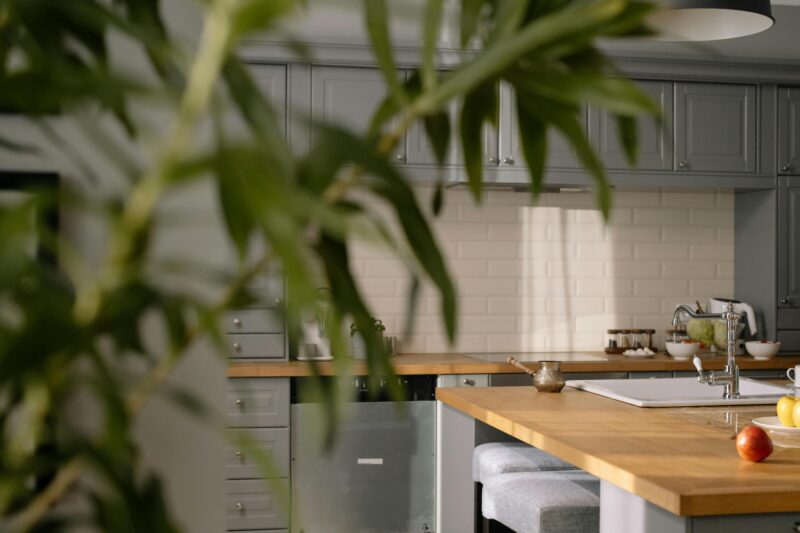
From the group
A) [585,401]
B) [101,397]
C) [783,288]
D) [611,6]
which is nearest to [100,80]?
[101,397]

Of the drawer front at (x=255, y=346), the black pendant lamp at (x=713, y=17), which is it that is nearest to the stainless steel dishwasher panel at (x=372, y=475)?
the drawer front at (x=255, y=346)

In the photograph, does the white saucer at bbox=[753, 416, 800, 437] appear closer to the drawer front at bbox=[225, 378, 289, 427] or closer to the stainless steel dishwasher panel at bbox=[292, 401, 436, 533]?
the stainless steel dishwasher panel at bbox=[292, 401, 436, 533]

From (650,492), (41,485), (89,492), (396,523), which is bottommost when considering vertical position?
(396,523)

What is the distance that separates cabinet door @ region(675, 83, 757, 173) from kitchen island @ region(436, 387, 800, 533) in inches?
96.2

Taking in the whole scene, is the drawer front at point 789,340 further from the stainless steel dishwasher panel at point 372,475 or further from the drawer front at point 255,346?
the drawer front at point 255,346

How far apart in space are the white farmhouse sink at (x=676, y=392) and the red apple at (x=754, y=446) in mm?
908

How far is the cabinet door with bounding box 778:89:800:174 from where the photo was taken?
529 centimetres

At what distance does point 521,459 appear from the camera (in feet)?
11.1

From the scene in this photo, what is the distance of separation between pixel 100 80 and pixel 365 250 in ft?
15.5

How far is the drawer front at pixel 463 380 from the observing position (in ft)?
15.3

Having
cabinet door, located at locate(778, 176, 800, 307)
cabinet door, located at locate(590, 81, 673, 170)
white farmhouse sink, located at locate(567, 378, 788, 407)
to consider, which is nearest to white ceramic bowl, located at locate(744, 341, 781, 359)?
cabinet door, located at locate(778, 176, 800, 307)

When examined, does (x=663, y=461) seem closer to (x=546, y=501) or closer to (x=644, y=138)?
(x=546, y=501)

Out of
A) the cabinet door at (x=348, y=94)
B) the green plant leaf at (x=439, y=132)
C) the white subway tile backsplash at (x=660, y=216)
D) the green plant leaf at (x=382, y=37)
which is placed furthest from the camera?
the white subway tile backsplash at (x=660, y=216)

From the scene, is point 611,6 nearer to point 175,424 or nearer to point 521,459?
point 175,424
